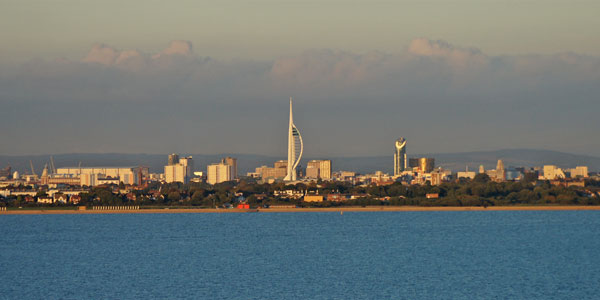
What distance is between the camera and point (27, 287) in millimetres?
48875

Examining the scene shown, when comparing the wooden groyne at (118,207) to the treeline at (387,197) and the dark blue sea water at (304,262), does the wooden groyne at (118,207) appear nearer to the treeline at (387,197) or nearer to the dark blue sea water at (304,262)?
the treeline at (387,197)

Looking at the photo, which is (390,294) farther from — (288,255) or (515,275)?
(288,255)

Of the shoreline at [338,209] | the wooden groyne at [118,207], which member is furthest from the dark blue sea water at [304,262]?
the wooden groyne at [118,207]

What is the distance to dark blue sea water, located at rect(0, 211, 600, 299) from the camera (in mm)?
46719

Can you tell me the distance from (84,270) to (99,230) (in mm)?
39503

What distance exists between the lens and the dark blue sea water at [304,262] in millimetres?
46719

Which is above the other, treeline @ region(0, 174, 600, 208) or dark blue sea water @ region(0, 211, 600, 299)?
treeline @ region(0, 174, 600, 208)

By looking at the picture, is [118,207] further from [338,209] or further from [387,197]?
[387,197]

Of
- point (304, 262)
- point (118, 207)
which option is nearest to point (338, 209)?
point (118, 207)

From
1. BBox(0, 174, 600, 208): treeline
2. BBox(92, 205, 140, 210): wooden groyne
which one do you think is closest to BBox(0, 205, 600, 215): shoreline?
BBox(0, 174, 600, 208): treeline

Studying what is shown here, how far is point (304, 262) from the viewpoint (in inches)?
2349

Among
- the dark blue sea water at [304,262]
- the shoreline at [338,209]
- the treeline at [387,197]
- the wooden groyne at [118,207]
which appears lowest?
the dark blue sea water at [304,262]

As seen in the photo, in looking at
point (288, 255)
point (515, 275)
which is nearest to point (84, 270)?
point (288, 255)

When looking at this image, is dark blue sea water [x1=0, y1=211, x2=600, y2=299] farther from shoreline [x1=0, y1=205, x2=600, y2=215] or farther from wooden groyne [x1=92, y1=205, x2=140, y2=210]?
wooden groyne [x1=92, y1=205, x2=140, y2=210]
